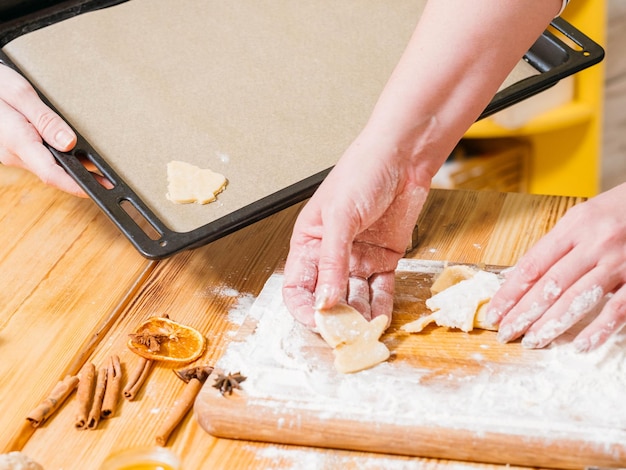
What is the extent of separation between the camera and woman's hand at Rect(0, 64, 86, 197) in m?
1.69

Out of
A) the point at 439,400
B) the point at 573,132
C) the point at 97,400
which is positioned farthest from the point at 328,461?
the point at 573,132

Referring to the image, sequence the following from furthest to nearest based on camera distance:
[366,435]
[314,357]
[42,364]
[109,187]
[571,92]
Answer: [571,92] < [109,187] < [42,364] < [314,357] < [366,435]


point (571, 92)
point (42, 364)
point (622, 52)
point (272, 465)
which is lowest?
point (622, 52)

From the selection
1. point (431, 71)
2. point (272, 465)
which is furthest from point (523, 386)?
point (431, 71)

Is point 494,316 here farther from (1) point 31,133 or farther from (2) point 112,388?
(1) point 31,133

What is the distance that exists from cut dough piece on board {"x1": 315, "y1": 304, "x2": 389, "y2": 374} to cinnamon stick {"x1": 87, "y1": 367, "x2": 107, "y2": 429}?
0.41 meters

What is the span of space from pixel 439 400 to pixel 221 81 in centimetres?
105

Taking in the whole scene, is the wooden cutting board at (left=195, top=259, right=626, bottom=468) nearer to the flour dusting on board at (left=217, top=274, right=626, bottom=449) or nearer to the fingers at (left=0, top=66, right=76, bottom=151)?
the flour dusting on board at (left=217, top=274, right=626, bottom=449)

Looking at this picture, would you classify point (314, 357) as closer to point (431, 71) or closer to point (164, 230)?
point (164, 230)

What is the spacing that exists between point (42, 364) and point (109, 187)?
39cm

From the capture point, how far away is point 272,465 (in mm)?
1236

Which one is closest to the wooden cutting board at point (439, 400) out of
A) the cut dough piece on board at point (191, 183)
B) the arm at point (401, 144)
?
the arm at point (401, 144)

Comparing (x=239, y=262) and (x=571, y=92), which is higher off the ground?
(x=239, y=262)

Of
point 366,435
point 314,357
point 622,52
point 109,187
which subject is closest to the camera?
point 366,435
